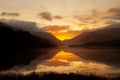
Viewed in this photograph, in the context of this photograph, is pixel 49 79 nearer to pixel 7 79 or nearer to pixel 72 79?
pixel 72 79

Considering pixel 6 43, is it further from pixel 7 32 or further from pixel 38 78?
pixel 38 78

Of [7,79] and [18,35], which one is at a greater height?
[18,35]

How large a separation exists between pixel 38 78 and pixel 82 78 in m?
5.13

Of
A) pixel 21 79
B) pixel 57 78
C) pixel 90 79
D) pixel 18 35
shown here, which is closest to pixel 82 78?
pixel 90 79

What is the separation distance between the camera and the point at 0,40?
493ft

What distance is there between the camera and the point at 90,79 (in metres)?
29.7

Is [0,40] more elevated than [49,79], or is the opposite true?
[0,40]

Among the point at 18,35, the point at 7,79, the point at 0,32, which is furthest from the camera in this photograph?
the point at 18,35

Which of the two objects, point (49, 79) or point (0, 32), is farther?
point (0, 32)

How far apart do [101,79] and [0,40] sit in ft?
416

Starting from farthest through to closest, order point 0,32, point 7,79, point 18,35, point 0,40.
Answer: point 18,35, point 0,32, point 0,40, point 7,79

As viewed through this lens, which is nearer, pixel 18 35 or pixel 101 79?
pixel 101 79

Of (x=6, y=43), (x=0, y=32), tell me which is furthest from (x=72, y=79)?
(x=0, y=32)

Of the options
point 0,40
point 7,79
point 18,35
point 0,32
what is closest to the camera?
point 7,79
